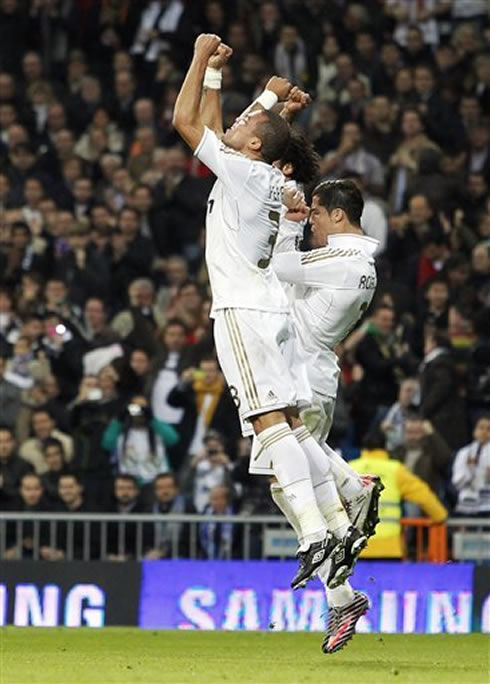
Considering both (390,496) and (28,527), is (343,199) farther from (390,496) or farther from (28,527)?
(28,527)

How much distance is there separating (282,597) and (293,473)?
5.57 metres

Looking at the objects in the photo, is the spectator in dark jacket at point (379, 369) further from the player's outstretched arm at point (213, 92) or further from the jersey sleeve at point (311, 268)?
the player's outstretched arm at point (213, 92)

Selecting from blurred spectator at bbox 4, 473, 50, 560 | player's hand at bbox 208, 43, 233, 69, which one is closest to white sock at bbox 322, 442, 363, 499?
player's hand at bbox 208, 43, 233, 69

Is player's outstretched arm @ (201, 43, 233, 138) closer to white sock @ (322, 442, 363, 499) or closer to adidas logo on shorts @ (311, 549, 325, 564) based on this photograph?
white sock @ (322, 442, 363, 499)

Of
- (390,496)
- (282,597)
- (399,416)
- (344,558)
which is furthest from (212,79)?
(399,416)

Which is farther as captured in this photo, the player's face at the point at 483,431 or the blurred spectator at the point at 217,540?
the player's face at the point at 483,431

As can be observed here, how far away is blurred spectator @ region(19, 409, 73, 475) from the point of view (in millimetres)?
18594

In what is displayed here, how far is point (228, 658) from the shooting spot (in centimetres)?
1159

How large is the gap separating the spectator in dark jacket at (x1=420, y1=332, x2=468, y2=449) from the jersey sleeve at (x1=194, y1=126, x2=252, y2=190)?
25.3 feet

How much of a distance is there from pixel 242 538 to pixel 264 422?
20.1ft

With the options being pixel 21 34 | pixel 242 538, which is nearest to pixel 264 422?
pixel 242 538

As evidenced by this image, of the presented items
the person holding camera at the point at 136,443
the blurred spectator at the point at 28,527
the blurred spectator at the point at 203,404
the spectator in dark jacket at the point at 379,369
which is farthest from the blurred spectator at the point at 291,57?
the blurred spectator at the point at 28,527

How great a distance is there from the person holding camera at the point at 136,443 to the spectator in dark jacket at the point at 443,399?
244 centimetres

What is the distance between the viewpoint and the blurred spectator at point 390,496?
16.7 meters
